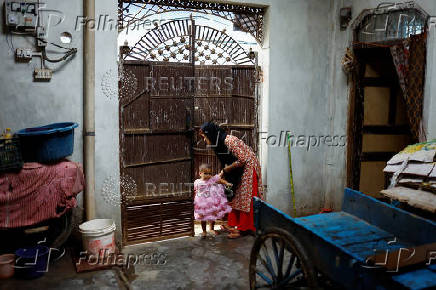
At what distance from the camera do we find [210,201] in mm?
→ 4684

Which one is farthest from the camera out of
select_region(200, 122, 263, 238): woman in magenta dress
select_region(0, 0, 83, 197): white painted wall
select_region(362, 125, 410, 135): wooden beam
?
select_region(362, 125, 410, 135): wooden beam

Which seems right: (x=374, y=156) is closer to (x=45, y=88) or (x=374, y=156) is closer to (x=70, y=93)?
(x=70, y=93)

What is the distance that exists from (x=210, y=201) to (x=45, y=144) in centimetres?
215

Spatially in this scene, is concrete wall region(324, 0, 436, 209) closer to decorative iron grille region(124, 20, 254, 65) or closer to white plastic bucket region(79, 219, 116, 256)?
decorative iron grille region(124, 20, 254, 65)

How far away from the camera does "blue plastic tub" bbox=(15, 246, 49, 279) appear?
3465 millimetres

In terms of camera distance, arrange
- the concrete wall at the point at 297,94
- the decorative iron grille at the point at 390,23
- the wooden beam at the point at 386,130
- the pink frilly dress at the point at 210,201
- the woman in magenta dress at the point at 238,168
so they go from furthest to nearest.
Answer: the wooden beam at the point at 386,130, the concrete wall at the point at 297,94, the pink frilly dress at the point at 210,201, the woman in magenta dress at the point at 238,168, the decorative iron grille at the point at 390,23

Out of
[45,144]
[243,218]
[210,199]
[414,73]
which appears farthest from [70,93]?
[414,73]

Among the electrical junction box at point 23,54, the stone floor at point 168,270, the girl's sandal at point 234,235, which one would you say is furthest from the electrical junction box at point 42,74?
the girl's sandal at point 234,235

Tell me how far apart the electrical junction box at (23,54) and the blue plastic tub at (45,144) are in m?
0.80

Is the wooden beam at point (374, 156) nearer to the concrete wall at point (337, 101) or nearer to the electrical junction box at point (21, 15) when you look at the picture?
the concrete wall at point (337, 101)

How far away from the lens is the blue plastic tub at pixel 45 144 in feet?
11.4

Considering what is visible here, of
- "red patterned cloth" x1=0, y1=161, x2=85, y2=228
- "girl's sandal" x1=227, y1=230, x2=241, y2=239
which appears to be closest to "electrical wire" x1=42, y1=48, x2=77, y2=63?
"red patterned cloth" x1=0, y1=161, x2=85, y2=228

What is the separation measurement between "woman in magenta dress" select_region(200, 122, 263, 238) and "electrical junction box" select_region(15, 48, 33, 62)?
2103mm

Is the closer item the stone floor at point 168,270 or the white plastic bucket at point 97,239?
the stone floor at point 168,270
